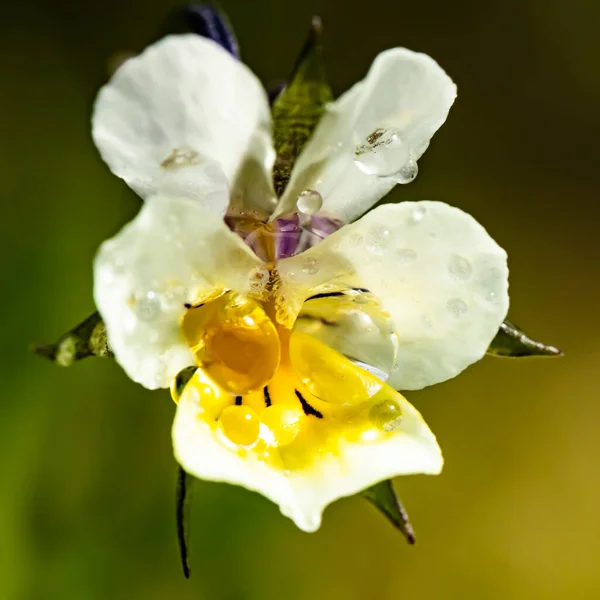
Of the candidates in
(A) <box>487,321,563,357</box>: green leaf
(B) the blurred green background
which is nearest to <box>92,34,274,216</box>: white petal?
(A) <box>487,321,563,357</box>: green leaf

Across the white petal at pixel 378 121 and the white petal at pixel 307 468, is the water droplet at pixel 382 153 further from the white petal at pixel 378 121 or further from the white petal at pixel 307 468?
the white petal at pixel 307 468

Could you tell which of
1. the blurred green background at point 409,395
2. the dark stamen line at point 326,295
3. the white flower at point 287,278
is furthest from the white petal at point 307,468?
the blurred green background at point 409,395

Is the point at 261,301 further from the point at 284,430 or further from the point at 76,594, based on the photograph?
the point at 76,594

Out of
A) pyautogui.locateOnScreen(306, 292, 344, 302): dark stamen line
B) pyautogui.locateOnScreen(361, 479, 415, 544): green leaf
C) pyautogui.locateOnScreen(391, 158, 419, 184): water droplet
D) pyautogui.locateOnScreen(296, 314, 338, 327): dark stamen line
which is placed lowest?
pyautogui.locateOnScreen(361, 479, 415, 544): green leaf

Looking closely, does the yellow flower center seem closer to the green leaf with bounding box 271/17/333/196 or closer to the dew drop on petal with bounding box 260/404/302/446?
the dew drop on petal with bounding box 260/404/302/446

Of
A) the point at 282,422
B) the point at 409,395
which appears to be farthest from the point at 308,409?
the point at 409,395

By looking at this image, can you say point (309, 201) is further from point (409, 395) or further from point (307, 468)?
point (409, 395)
